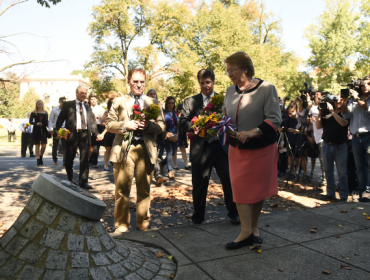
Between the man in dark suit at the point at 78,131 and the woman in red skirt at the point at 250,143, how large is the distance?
501 centimetres

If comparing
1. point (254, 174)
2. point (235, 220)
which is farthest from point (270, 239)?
point (254, 174)

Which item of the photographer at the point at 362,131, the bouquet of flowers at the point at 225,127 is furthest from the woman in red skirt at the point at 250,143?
the photographer at the point at 362,131

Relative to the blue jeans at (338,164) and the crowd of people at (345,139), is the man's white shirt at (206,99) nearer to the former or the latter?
the crowd of people at (345,139)

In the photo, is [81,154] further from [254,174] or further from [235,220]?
[254,174]

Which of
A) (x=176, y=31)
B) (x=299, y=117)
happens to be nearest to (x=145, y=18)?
(x=176, y=31)

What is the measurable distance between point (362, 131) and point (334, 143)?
586 mm

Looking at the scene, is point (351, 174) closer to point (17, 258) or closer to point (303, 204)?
point (303, 204)

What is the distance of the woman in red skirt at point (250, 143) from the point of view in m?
3.71

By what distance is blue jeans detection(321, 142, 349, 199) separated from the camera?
6.55 metres

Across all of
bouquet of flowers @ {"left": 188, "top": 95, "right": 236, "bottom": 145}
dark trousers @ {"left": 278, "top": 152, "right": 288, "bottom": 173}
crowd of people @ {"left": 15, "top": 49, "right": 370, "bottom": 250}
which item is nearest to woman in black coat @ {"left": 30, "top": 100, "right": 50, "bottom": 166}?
crowd of people @ {"left": 15, "top": 49, "right": 370, "bottom": 250}

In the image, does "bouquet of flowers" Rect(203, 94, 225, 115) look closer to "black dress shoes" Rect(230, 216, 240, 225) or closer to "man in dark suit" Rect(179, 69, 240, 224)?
"man in dark suit" Rect(179, 69, 240, 224)

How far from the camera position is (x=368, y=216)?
16.5ft

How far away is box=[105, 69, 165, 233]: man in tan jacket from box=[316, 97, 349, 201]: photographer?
12.4 ft

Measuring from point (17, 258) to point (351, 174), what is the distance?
23.9 feet
